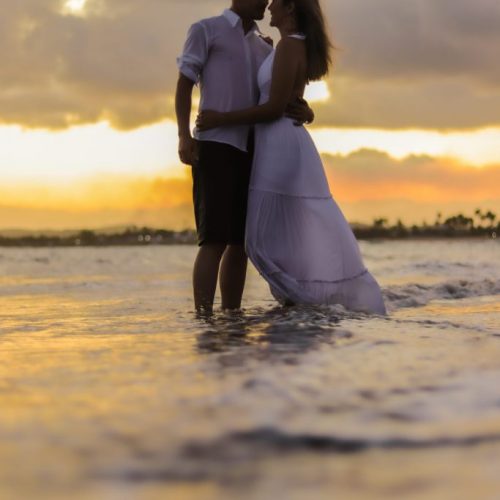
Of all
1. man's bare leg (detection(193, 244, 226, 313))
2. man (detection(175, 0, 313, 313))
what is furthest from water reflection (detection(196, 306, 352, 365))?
man (detection(175, 0, 313, 313))

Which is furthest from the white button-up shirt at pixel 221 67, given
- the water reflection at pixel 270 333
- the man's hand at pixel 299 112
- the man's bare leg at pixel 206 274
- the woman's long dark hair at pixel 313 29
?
the water reflection at pixel 270 333

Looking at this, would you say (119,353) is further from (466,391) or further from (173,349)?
(466,391)

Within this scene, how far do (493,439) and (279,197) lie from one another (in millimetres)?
3118

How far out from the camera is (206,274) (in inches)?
177

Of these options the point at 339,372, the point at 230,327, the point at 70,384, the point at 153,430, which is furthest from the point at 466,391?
the point at 230,327

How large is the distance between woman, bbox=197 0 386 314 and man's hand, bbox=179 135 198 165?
13 cm

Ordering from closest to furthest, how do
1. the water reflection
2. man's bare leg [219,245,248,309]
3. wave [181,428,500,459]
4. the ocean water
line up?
the ocean water < wave [181,428,500,459] < the water reflection < man's bare leg [219,245,248,309]

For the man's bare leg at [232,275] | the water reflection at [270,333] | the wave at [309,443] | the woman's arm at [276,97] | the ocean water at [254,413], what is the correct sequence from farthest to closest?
1. the man's bare leg at [232,275]
2. the woman's arm at [276,97]
3. the water reflection at [270,333]
4. the wave at [309,443]
5. the ocean water at [254,413]

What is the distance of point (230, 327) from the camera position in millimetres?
3498

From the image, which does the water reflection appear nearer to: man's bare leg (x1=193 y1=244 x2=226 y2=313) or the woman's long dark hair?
man's bare leg (x1=193 y1=244 x2=226 y2=313)

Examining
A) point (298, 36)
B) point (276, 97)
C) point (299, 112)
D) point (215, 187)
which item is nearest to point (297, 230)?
point (215, 187)

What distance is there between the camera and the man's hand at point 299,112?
4617 mm

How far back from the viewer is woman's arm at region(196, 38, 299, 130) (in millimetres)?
4398

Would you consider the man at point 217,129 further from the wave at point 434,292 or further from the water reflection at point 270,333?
the wave at point 434,292
